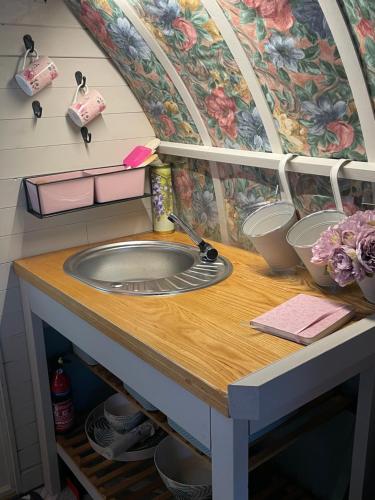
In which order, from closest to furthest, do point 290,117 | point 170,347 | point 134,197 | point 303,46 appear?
point 170,347
point 303,46
point 290,117
point 134,197

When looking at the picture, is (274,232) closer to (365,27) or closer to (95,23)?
(365,27)

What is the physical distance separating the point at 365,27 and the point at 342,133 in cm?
29

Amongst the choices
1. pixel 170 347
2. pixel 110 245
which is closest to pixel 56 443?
pixel 110 245

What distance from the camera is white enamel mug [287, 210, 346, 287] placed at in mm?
1405

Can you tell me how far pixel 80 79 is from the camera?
183 centimetres

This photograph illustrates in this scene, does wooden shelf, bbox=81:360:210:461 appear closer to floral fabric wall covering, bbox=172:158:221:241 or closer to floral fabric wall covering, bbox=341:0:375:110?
floral fabric wall covering, bbox=172:158:221:241

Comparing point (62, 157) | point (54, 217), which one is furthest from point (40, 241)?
point (62, 157)

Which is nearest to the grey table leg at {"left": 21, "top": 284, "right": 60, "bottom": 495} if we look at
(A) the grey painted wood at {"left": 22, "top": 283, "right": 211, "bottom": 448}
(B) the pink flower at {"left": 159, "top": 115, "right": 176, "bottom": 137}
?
(A) the grey painted wood at {"left": 22, "top": 283, "right": 211, "bottom": 448}

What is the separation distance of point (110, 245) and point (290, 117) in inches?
32.7

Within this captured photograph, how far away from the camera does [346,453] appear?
153 centimetres

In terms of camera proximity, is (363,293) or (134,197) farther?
(134,197)

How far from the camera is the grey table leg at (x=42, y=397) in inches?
72.9

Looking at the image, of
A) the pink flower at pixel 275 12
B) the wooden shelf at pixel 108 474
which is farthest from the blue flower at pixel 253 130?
the wooden shelf at pixel 108 474

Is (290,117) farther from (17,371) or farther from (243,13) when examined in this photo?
(17,371)
